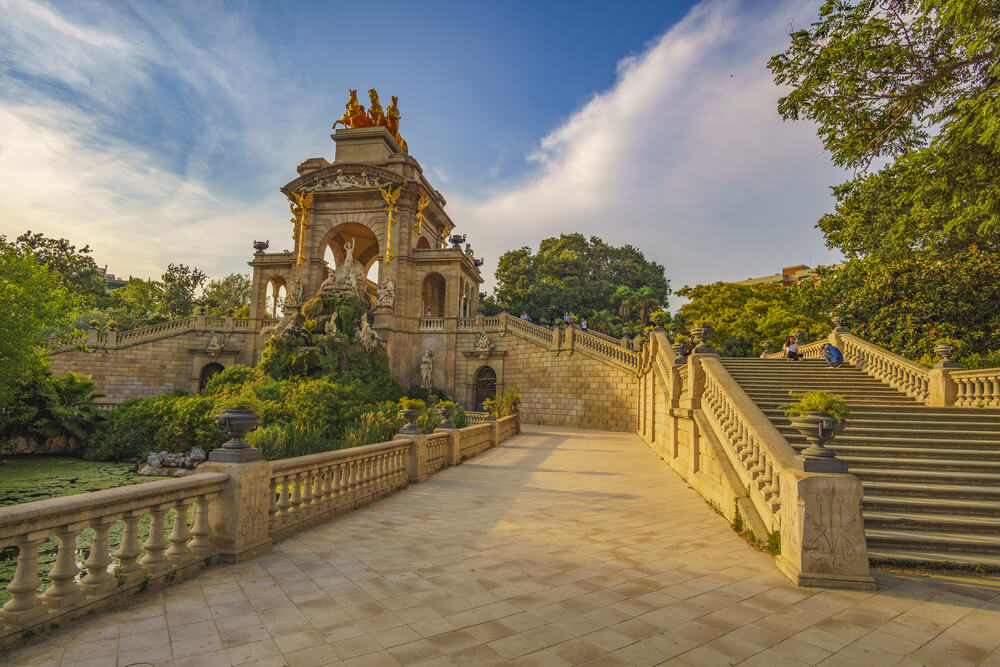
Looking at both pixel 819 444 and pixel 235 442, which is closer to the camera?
pixel 819 444

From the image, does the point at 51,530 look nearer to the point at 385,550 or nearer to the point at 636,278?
the point at 385,550

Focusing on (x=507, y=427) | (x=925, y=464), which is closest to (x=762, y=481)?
(x=925, y=464)

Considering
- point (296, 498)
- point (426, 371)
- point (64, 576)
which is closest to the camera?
point (64, 576)

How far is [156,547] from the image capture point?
439cm

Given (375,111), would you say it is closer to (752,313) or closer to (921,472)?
(752,313)

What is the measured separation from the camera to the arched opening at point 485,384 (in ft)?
94.4

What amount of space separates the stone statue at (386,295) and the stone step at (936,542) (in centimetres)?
2611

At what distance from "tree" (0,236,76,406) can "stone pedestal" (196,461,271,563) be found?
52.5 ft

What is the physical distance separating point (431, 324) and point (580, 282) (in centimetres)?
2018

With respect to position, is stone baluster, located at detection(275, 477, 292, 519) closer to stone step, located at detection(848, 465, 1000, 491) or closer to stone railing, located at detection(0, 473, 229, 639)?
stone railing, located at detection(0, 473, 229, 639)

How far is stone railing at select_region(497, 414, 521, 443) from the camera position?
17.6m

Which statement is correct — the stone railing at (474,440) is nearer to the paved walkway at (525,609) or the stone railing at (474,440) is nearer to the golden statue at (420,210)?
the paved walkway at (525,609)

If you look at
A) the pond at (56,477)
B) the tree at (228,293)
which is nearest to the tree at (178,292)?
the tree at (228,293)

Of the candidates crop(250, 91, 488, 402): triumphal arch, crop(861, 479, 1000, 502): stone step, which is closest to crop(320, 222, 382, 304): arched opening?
crop(250, 91, 488, 402): triumphal arch
